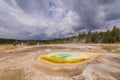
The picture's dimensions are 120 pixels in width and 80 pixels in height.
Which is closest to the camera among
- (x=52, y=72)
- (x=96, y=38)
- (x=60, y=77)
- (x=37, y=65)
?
(x=60, y=77)

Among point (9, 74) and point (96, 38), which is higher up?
point (96, 38)

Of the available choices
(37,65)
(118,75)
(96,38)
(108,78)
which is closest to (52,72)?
(37,65)

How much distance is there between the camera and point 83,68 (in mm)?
19641

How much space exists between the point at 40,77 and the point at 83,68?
608cm

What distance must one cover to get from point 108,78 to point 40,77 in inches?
319

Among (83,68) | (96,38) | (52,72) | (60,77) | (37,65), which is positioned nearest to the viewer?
(60,77)

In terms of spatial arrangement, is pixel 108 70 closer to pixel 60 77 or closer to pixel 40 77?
pixel 60 77

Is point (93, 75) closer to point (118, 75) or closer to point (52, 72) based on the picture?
point (118, 75)

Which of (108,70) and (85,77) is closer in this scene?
(85,77)

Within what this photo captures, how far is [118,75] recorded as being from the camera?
742 inches

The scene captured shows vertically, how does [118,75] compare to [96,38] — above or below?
below

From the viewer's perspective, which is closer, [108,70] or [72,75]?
[72,75]

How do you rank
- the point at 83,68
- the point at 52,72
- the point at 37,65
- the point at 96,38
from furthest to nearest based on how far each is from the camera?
the point at 96,38 → the point at 37,65 → the point at 83,68 → the point at 52,72

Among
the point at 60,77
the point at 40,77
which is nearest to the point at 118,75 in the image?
the point at 60,77
